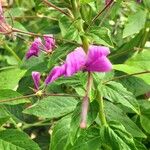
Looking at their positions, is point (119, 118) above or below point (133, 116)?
above

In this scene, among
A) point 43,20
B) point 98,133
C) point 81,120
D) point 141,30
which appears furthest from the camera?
point 43,20

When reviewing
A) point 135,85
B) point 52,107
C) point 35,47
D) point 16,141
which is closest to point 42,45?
point 35,47

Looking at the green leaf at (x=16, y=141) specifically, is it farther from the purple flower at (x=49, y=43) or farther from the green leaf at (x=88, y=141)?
the purple flower at (x=49, y=43)

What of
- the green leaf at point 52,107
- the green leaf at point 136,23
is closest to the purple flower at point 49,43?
the green leaf at point 52,107

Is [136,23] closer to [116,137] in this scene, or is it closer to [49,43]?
[49,43]

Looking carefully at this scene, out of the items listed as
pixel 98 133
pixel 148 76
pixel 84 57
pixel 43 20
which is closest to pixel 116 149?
pixel 98 133

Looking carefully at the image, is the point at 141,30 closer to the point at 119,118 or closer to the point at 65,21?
the point at 65,21

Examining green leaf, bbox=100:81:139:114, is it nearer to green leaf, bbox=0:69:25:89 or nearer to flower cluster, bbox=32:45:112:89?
flower cluster, bbox=32:45:112:89
